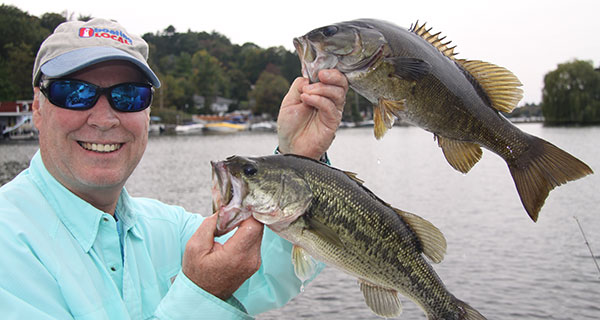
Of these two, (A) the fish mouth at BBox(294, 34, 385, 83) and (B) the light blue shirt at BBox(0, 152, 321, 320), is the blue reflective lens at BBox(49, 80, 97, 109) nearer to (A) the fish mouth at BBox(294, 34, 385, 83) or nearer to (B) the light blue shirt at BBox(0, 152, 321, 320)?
(B) the light blue shirt at BBox(0, 152, 321, 320)

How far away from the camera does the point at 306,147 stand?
10.1 ft

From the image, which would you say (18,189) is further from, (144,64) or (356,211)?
(356,211)

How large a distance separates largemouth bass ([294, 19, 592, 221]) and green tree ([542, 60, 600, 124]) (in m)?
63.6

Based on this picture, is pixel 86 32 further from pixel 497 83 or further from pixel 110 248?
pixel 497 83

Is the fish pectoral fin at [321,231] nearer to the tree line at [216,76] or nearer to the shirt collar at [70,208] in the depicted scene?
the shirt collar at [70,208]

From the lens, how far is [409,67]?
2.25 m

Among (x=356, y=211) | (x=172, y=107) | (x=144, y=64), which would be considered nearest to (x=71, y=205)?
(x=144, y=64)

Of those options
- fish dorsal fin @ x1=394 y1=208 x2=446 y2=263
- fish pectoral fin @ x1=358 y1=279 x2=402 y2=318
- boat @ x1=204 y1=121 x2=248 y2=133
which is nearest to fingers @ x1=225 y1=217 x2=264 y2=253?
fish pectoral fin @ x1=358 y1=279 x2=402 y2=318

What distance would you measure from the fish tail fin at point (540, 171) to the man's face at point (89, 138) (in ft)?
8.89

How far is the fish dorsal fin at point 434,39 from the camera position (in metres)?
2.47

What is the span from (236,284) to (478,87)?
165cm

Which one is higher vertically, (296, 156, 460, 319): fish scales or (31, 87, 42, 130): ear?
(31, 87, 42, 130): ear

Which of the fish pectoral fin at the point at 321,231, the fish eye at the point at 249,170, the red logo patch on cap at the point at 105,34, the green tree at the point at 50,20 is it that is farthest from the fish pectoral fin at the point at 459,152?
the green tree at the point at 50,20

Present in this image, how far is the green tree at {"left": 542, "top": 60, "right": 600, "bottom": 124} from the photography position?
58.6 meters
